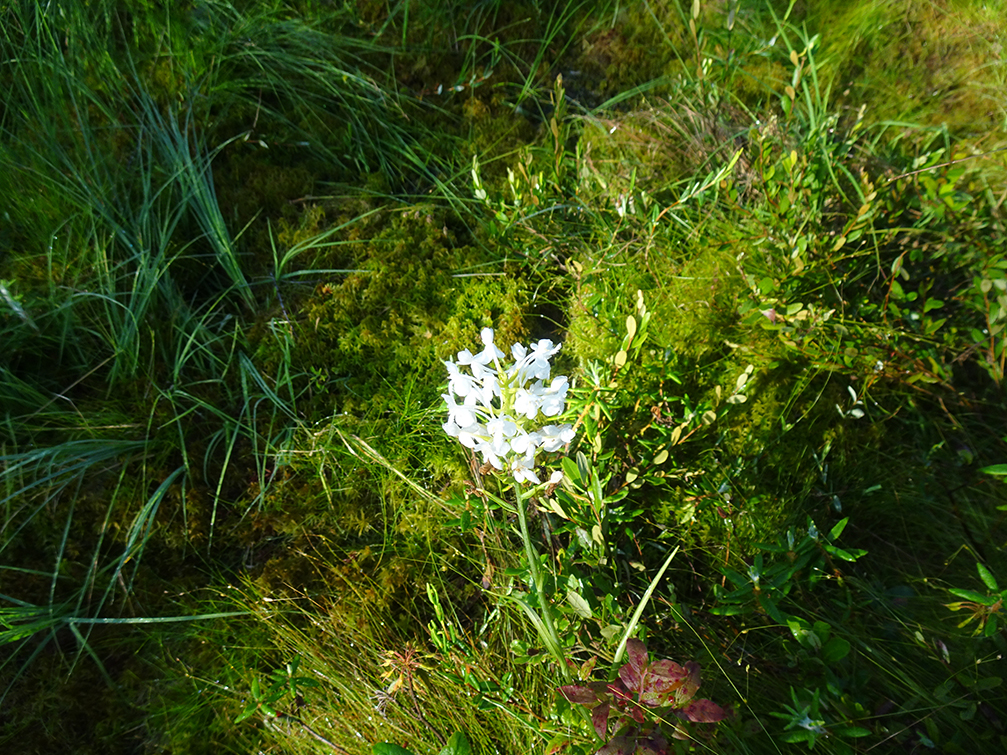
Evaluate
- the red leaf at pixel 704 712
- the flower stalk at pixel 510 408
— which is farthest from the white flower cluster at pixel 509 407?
the red leaf at pixel 704 712

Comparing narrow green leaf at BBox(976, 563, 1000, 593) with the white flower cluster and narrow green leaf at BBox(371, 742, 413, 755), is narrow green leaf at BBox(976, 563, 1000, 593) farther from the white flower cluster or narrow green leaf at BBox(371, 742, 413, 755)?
narrow green leaf at BBox(371, 742, 413, 755)

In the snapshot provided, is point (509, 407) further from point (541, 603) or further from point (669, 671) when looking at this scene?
point (669, 671)

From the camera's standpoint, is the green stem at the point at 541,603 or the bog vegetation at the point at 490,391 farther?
the bog vegetation at the point at 490,391

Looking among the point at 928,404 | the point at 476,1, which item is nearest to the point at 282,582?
the point at 928,404

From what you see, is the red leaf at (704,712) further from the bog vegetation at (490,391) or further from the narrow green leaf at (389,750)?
the narrow green leaf at (389,750)

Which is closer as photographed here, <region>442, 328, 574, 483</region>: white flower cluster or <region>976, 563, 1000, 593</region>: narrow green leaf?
<region>442, 328, 574, 483</region>: white flower cluster

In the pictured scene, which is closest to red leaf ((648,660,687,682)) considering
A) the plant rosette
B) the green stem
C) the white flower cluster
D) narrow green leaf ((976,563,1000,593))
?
the plant rosette

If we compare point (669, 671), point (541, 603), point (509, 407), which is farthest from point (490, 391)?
point (669, 671)

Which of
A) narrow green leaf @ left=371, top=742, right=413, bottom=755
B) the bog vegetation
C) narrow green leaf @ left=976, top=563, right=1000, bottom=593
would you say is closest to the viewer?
narrow green leaf @ left=371, top=742, right=413, bottom=755

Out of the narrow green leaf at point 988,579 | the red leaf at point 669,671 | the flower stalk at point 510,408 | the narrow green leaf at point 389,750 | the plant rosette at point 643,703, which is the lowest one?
the narrow green leaf at point 389,750
